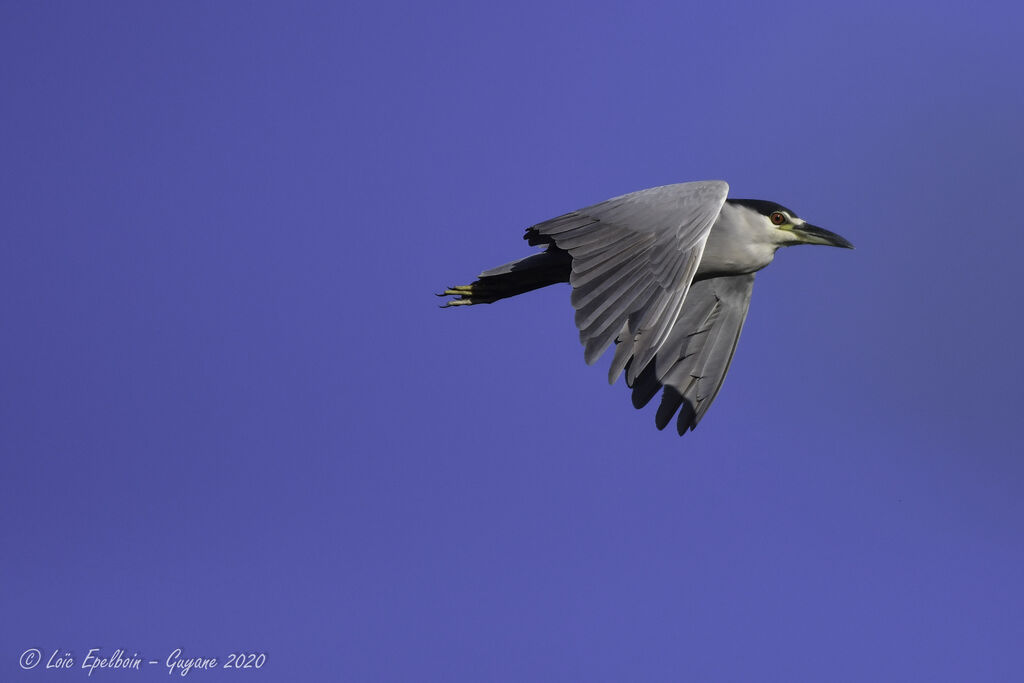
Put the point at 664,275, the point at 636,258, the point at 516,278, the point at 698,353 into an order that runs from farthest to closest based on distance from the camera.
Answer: the point at 698,353 → the point at 516,278 → the point at 636,258 → the point at 664,275

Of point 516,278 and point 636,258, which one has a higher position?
point 516,278

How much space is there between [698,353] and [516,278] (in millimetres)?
1979

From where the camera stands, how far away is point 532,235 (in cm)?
838

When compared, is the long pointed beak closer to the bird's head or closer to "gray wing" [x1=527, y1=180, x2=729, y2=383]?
the bird's head

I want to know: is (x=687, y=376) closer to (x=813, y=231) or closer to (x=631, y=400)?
(x=631, y=400)

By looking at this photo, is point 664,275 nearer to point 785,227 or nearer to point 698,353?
point 785,227

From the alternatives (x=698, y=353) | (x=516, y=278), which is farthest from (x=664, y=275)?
(x=698, y=353)

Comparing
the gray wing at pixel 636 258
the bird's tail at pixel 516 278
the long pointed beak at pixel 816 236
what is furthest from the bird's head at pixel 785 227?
the bird's tail at pixel 516 278

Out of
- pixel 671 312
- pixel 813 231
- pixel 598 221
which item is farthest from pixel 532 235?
pixel 813 231

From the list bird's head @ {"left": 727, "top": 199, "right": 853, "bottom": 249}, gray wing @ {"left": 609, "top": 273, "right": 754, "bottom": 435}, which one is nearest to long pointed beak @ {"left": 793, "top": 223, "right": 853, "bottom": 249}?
bird's head @ {"left": 727, "top": 199, "right": 853, "bottom": 249}

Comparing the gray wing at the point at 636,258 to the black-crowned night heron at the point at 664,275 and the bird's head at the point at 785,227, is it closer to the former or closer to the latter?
the black-crowned night heron at the point at 664,275

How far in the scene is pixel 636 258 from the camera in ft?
24.3

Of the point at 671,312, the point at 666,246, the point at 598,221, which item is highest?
the point at 598,221

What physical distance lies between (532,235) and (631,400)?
1990 millimetres
